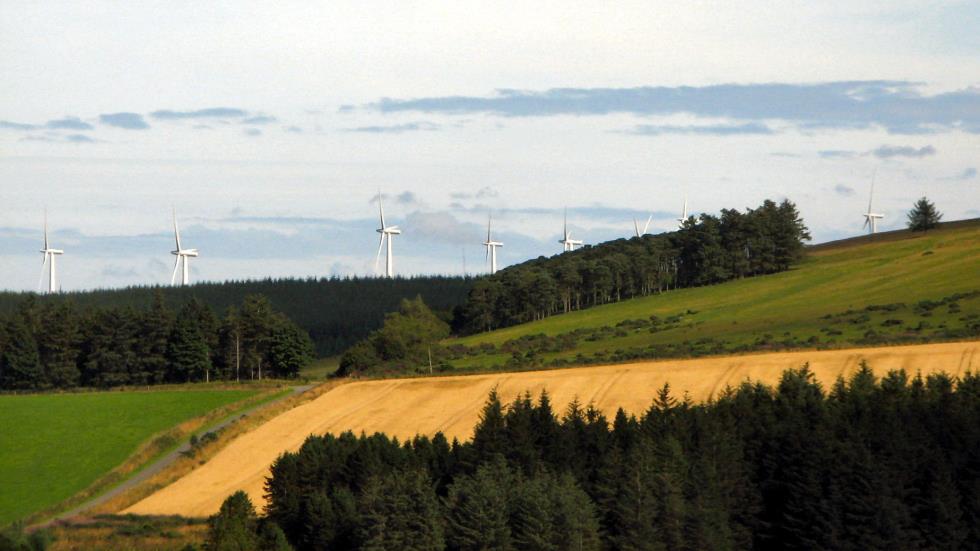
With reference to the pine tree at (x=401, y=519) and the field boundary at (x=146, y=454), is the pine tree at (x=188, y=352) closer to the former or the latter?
the field boundary at (x=146, y=454)

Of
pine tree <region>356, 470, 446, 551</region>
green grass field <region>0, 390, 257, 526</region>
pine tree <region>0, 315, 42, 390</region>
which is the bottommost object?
pine tree <region>356, 470, 446, 551</region>

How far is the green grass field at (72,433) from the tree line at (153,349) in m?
28.5

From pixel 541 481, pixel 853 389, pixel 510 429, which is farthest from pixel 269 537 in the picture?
pixel 853 389

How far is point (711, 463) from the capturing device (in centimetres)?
7800

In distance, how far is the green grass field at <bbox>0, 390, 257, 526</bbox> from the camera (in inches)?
4161

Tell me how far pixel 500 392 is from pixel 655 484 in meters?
47.6

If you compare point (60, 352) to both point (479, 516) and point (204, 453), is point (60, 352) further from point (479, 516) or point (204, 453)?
point (479, 516)

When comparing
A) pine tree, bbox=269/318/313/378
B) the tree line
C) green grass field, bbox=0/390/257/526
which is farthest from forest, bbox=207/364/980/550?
the tree line

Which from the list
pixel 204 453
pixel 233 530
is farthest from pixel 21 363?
pixel 233 530

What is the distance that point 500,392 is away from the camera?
395ft

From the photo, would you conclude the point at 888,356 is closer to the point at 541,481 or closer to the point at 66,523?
the point at 541,481

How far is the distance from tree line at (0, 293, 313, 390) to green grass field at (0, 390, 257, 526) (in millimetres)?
28518

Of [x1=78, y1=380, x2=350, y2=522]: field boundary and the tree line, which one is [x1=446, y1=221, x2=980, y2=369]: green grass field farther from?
the tree line

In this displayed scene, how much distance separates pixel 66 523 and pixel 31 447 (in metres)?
37.6
